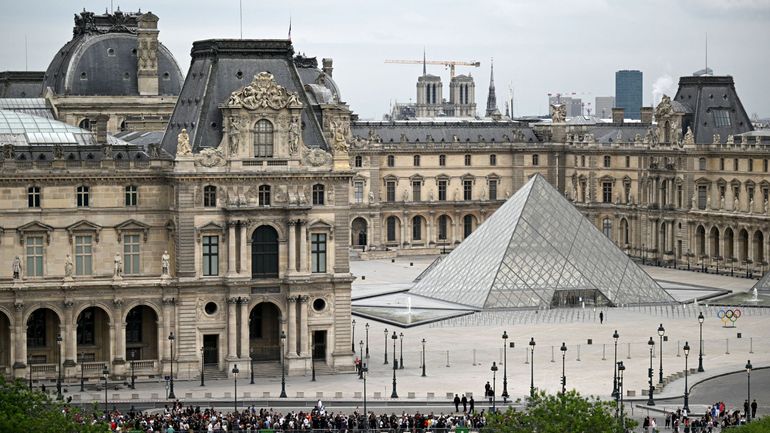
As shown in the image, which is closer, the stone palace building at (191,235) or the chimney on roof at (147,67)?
the stone palace building at (191,235)

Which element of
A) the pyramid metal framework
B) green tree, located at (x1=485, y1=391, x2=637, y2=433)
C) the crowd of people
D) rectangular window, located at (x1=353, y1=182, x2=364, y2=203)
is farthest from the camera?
rectangular window, located at (x1=353, y1=182, x2=364, y2=203)

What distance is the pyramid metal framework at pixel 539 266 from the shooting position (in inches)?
4515

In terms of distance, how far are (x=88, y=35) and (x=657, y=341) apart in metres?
44.0

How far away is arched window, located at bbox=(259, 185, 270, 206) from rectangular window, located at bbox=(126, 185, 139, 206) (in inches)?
214

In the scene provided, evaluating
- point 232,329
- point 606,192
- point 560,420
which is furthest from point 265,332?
point 606,192

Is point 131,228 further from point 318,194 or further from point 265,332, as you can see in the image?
point 318,194

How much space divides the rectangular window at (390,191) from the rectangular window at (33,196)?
77.5m

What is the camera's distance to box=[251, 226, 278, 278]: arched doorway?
87750 millimetres

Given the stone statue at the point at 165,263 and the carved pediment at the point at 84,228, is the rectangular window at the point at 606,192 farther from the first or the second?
the carved pediment at the point at 84,228

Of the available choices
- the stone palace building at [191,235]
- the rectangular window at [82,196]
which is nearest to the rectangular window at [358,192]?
the stone palace building at [191,235]

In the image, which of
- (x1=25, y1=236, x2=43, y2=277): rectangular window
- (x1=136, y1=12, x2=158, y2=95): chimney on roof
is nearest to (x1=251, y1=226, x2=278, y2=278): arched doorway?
(x1=25, y1=236, x2=43, y2=277): rectangular window

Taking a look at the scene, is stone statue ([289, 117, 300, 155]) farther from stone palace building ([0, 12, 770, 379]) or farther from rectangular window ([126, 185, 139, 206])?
rectangular window ([126, 185, 139, 206])

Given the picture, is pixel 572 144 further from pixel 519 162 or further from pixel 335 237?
pixel 335 237

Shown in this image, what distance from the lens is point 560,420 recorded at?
6175cm
